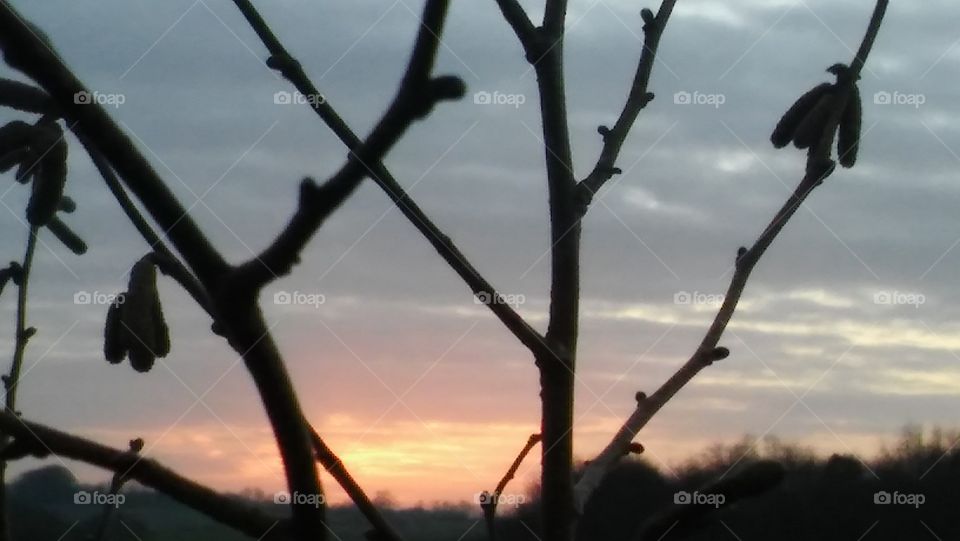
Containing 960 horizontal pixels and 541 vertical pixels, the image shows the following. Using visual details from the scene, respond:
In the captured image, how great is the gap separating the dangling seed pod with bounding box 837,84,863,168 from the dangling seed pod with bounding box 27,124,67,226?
26.0 inches

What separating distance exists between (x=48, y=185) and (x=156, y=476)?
1.51 feet

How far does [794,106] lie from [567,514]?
1.41 ft

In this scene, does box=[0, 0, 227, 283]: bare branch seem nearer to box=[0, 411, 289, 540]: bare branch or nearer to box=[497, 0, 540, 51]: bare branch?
box=[0, 411, 289, 540]: bare branch

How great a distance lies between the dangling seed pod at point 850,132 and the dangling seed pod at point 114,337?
637 millimetres

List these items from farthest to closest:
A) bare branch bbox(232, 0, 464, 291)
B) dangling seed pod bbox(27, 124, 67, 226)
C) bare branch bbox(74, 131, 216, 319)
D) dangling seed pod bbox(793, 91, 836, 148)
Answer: dangling seed pod bbox(793, 91, 836, 148) < dangling seed pod bbox(27, 124, 67, 226) < bare branch bbox(74, 131, 216, 319) < bare branch bbox(232, 0, 464, 291)

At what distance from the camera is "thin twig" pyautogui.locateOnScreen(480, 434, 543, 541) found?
0.90m

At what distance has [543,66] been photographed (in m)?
0.84

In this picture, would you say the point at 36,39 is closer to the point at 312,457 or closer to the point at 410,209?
the point at 312,457
